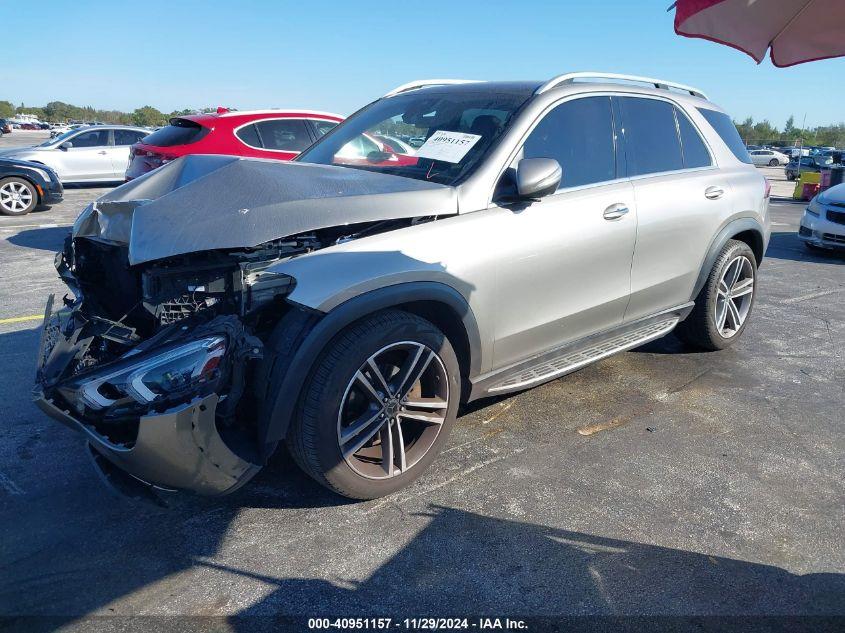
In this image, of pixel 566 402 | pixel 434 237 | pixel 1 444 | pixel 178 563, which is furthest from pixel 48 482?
pixel 566 402

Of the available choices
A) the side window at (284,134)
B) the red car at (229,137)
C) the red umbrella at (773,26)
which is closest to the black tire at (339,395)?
the red umbrella at (773,26)

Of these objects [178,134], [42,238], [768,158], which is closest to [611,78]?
[178,134]

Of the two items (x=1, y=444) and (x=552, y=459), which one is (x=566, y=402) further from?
(x=1, y=444)

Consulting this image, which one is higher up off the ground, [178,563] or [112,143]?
[112,143]

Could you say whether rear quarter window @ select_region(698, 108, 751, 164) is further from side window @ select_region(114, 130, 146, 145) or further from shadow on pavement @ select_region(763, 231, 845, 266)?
side window @ select_region(114, 130, 146, 145)

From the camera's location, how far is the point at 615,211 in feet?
12.5

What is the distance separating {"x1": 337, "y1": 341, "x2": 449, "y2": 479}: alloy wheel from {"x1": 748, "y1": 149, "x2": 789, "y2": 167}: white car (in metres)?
48.6

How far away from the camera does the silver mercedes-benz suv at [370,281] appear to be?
256 centimetres

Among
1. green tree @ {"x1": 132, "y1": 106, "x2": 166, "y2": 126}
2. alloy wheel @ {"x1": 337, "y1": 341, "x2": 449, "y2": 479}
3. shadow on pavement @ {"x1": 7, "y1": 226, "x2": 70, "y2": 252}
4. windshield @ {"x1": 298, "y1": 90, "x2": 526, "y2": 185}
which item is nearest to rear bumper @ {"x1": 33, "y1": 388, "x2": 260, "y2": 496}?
alloy wheel @ {"x1": 337, "y1": 341, "x2": 449, "y2": 479}

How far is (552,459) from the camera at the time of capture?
347cm

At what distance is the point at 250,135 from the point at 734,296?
20.7ft

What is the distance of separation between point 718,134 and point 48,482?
481 cm

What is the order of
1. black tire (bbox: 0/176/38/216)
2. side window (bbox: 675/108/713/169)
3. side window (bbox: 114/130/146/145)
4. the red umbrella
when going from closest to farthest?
the red umbrella
side window (bbox: 675/108/713/169)
black tire (bbox: 0/176/38/216)
side window (bbox: 114/130/146/145)

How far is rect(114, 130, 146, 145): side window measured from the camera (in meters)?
16.5
